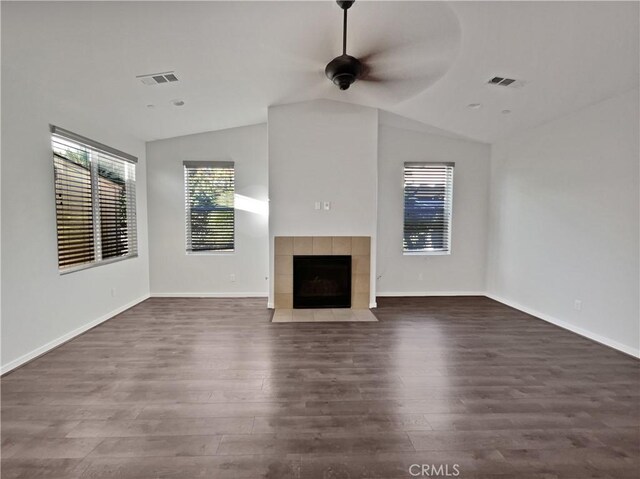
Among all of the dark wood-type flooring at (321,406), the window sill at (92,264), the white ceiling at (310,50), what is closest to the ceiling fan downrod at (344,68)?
the white ceiling at (310,50)

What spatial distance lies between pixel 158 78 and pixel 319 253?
2929 mm

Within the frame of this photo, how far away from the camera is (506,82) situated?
11.1 ft

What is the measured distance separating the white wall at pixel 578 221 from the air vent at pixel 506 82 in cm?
100

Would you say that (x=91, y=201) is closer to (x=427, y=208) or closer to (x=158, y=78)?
(x=158, y=78)

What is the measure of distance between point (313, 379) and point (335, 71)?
2.67 metres

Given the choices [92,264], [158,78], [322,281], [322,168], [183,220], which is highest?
[158,78]

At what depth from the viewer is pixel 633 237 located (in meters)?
3.20

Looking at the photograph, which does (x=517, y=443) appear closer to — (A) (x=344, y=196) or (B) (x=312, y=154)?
(A) (x=344, y=196)

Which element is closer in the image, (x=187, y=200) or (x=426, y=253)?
(x=187, y=200)

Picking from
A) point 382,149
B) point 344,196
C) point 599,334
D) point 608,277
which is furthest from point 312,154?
point 599,334

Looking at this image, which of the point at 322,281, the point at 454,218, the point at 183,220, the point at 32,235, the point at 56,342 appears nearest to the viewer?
the point at 32,235

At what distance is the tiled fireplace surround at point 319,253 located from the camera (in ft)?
15.6

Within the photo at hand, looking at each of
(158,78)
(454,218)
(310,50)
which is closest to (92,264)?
(158,78)

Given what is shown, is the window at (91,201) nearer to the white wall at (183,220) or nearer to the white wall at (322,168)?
the white wall at (183,220)
